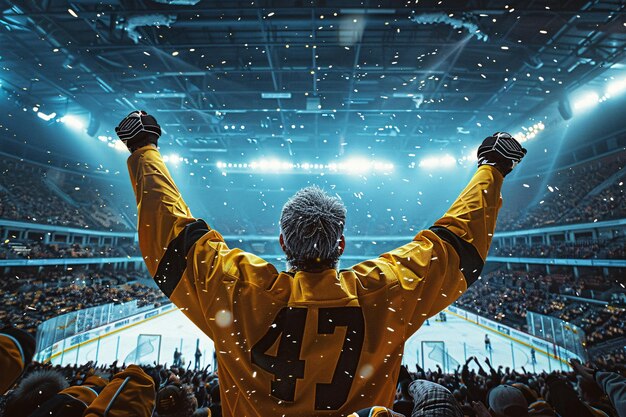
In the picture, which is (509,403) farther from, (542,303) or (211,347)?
(542,303)

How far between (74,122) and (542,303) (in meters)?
33.4

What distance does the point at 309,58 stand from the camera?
1373cm

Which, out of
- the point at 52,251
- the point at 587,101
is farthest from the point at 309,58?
the point at 587,101

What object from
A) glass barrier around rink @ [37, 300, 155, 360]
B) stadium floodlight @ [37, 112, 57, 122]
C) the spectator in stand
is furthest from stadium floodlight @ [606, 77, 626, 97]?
stadium floodlight @ [37, 112, 57, 122]

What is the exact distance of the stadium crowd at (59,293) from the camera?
13.5 meters

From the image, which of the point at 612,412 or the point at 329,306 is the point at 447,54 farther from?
the point at 329,306

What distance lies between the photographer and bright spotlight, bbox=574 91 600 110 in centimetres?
1949

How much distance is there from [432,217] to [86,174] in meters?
35.5

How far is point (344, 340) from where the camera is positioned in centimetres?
101

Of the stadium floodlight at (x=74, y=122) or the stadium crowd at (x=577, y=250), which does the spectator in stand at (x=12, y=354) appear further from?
the stadium floodlight at (x=74, y=122)

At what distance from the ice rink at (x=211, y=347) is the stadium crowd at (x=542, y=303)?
1.81 metres

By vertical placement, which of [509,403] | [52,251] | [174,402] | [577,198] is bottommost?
[174,402]

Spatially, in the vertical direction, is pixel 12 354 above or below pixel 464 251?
below

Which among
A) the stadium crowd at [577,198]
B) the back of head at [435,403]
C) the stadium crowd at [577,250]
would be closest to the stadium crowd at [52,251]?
the back of head at [435,403]
